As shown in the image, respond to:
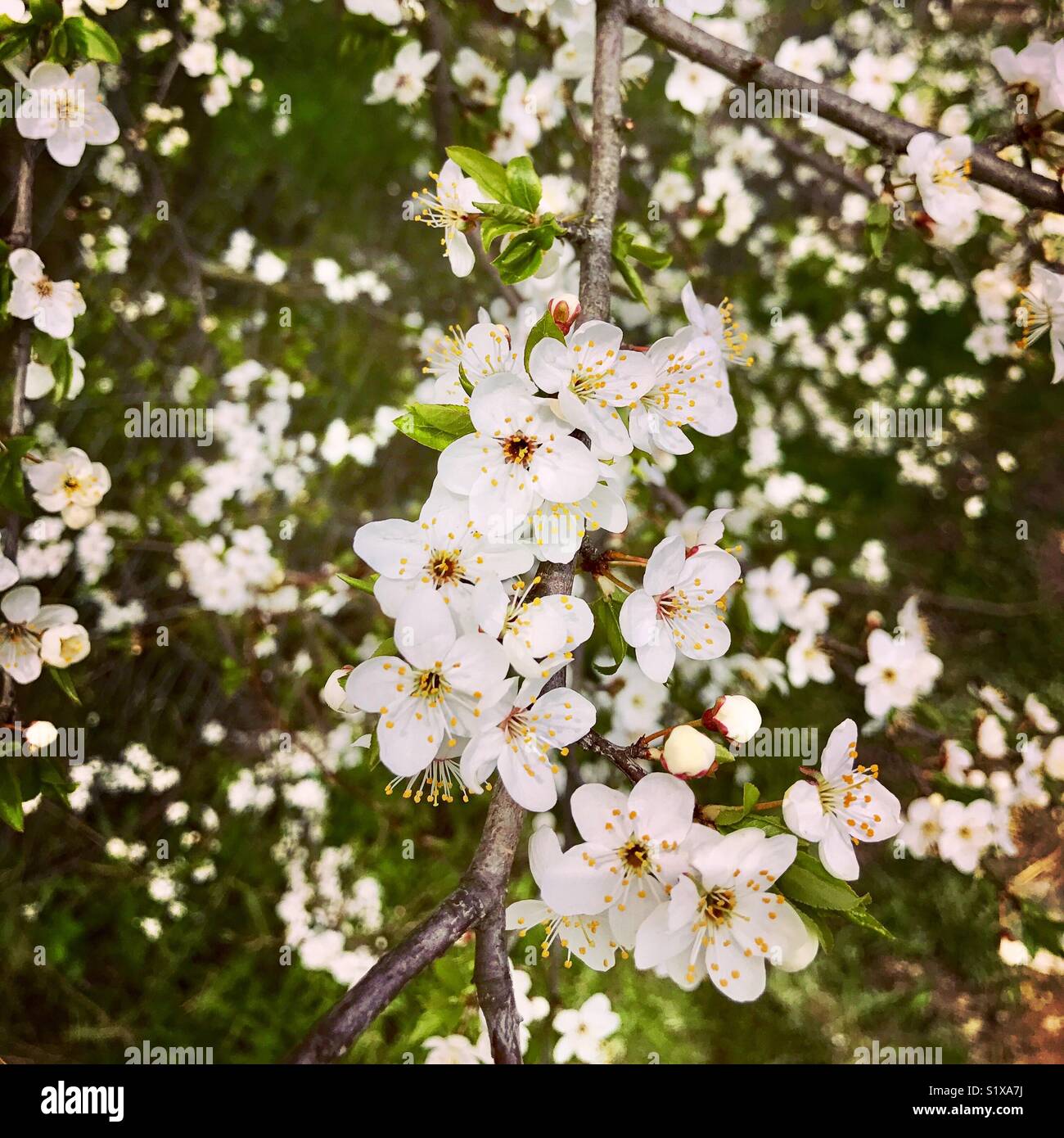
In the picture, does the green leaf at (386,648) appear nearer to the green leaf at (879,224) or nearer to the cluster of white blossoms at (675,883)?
the cluster of white blossoms at (675,883)

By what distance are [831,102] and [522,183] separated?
59cm

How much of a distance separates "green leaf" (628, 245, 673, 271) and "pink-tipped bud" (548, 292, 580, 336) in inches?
11.8

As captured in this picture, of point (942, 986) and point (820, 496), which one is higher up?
point (820, 496)

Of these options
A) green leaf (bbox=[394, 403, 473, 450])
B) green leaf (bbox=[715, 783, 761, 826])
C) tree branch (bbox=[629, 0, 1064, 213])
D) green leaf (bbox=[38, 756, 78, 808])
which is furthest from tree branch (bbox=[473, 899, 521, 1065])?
tree branch (bbox=[629, 0, 1064, 213])

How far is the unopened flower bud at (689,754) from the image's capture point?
732 millimetres

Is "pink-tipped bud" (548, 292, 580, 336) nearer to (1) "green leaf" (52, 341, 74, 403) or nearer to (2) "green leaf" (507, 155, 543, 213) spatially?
(2) "green leaf" (507, 155, 543, 213)

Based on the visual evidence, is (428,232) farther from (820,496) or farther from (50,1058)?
(50,1058)

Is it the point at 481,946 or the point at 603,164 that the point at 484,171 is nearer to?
the point at 603,164

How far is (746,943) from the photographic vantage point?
2.52 ft

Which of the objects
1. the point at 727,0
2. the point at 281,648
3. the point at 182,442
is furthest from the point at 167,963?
the point at 727,0

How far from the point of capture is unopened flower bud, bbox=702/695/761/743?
0.82 m

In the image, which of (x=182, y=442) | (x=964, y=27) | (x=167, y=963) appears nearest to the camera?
(x=167, y=963)

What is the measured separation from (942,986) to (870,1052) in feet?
1.23

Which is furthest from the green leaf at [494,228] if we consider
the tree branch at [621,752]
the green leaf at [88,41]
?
the green leaf at [88,41]
